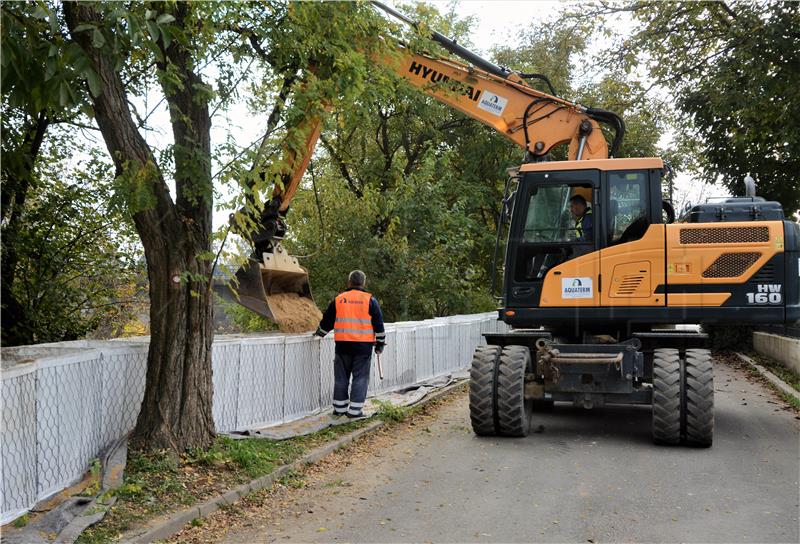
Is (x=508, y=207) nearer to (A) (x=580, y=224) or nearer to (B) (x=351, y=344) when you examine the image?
(A) (x=580, y=224)

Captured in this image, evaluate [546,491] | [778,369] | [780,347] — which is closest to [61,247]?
[546,491]

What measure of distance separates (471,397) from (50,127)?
675 cm

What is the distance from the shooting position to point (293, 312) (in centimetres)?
1081

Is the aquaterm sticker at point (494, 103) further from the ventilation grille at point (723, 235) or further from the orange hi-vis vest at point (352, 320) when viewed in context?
the orange hi-vis vest at point (352, 320)

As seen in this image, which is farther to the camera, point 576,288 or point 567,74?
point 567,74

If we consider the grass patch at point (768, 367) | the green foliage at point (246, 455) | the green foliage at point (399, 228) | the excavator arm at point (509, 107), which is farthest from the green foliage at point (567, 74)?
the green foliage at point (246, 455)

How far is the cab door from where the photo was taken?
9961 millimetres

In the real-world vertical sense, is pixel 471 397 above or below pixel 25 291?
below

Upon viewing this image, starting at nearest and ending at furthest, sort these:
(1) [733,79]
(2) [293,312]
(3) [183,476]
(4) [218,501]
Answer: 1. (4) [218,501]
2. (3) [183,476]
3. (2) [293,312]
4. (1) [733,79]

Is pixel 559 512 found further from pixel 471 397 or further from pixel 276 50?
pixel 276 50

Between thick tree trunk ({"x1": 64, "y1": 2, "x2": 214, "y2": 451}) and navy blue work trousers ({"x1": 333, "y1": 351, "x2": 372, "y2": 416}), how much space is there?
289cm

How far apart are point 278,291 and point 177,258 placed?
3.78 m

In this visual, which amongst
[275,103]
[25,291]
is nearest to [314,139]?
[275,103]

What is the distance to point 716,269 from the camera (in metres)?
9.86
